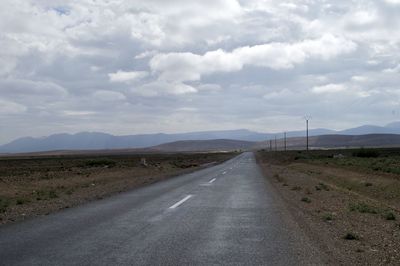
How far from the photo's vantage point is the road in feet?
24.9

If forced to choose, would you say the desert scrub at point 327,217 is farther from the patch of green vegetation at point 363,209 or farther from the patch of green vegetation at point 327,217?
the patch of green vegetation at point 363,209

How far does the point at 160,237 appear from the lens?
943cm

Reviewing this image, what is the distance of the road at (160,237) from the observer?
24.9 feet

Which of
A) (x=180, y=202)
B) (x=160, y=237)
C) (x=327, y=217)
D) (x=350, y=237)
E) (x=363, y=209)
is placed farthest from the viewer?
(x=180, y=202)

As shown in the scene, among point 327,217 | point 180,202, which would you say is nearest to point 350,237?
point 327,217

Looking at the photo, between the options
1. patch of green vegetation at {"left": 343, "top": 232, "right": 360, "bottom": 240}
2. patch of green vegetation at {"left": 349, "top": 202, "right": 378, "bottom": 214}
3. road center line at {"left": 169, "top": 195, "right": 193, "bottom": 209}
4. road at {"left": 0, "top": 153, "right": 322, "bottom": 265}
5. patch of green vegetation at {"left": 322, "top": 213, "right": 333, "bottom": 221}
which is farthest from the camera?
road center line at {"left": 169, "top": 195, "right": 193, "bottom": 209}

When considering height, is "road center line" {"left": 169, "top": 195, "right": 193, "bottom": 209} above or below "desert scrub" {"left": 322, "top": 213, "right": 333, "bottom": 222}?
above

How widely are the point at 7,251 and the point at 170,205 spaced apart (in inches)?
294

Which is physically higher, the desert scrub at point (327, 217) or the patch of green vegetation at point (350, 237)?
the patch of green vegetation at point (350, 237)

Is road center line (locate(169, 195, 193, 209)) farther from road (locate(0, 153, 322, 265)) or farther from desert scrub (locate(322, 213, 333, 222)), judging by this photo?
desert scrub (locate(322, 213, 333, 222))

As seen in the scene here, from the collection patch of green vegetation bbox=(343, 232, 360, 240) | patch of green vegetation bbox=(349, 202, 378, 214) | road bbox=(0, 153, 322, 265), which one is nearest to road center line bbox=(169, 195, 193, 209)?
road bbox=(0, 153, 322, 265)

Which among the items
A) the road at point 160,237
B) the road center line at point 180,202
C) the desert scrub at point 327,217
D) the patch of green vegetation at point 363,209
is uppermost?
the road at point 160,237

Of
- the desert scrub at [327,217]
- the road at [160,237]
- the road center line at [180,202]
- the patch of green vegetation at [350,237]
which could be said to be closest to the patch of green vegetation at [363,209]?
the desert scrub at [327,217]

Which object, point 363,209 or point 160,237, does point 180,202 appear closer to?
point 363,209
